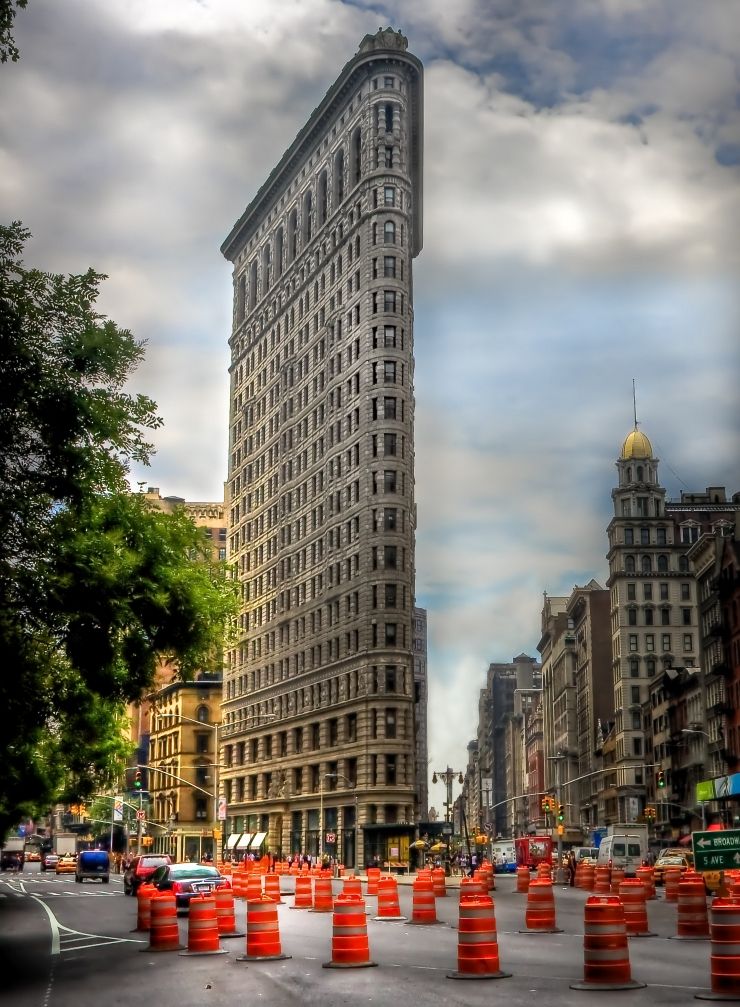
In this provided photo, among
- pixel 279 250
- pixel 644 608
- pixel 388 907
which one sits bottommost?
pixel 388 907

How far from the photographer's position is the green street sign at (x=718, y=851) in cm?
2544

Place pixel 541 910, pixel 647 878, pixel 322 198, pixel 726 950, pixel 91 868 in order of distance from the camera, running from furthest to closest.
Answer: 1. pixel 322 198
2. pixel 91 868
3. pixel 647 878
4. pixel 541 910
5. pixel 726 950

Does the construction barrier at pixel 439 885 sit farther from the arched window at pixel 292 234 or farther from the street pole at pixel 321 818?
the arched window at pixel 292 234

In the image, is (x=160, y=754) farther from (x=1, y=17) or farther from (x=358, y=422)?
(x=1, y=17)

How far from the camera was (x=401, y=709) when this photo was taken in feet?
339

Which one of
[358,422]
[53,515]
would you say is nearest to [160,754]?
[358,422]

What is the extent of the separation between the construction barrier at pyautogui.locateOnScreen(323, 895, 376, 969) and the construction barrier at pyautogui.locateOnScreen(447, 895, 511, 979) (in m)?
2.00

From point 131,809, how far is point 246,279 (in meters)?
66.8

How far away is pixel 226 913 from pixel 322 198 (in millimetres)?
106524

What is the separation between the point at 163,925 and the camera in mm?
25219

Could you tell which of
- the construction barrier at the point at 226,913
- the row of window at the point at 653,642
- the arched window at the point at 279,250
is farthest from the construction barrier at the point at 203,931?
the row of window at the point at 653,642

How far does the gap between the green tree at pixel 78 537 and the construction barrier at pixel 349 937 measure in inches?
243

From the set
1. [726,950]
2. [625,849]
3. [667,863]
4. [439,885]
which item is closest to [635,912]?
[726,950]

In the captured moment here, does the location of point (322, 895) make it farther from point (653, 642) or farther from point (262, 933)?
point (653, 642)
